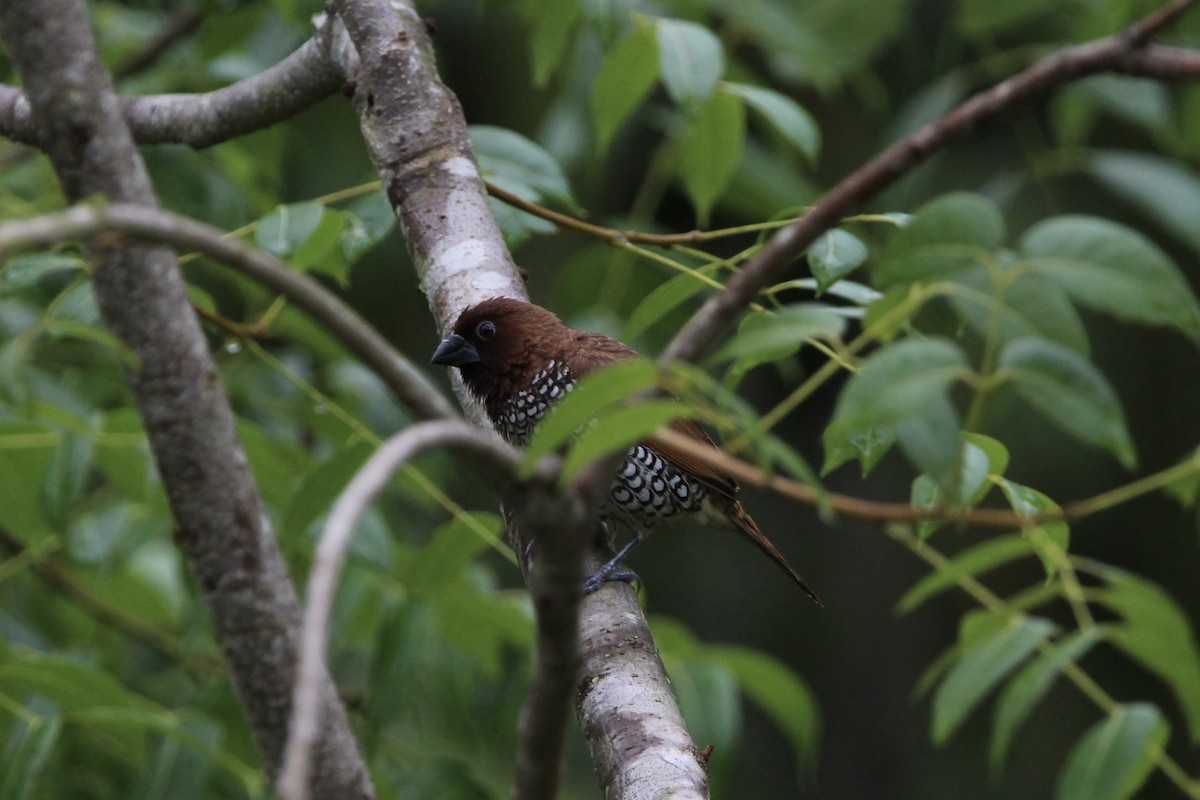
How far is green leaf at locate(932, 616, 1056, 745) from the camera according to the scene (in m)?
2.37

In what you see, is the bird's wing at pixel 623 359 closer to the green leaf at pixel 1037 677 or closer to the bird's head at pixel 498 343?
the bird's head at pixel 498 343

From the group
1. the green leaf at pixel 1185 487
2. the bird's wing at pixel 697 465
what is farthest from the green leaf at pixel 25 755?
the green leaf at pixel 1185 487

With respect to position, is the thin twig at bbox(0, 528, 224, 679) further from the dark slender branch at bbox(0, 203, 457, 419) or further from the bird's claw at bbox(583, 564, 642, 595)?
the dark slender branch at bbox(0, 203, 457, 419)

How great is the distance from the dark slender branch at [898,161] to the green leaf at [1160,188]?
3221 mm

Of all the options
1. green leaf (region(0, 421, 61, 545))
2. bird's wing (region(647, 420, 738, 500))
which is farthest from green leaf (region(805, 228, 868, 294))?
green leaf (region(0, 421, 61, 545))

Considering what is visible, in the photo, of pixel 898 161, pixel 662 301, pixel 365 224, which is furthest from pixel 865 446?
pixel 365 224

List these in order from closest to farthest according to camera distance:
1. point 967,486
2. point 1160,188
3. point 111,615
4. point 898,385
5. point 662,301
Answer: point 898,385
point 967,486
point 662,301
point 111,615
point 1160,188

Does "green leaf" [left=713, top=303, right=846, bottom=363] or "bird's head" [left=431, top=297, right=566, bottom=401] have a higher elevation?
"green leaf" [left=713, top=303, right=846, bottom=363]

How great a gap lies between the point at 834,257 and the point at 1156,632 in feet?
3.29

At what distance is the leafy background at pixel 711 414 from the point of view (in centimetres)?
162

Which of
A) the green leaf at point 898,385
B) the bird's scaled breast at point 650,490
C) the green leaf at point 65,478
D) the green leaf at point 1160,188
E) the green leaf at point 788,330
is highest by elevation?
the green leaf at point 788,330

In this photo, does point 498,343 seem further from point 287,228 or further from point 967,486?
point 967,486

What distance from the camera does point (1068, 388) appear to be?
1473 millimetres

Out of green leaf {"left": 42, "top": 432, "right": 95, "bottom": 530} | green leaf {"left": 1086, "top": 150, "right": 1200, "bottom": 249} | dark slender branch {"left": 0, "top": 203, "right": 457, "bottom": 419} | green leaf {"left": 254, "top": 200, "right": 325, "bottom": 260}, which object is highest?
dark slender branch {"left": 0, "top": 203, "right": 457, "bottom": 419}
